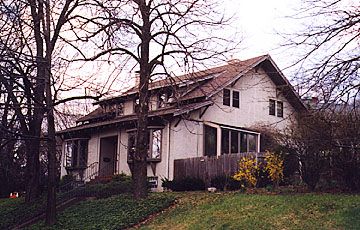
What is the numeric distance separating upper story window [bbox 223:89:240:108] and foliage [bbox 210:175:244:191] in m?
6.78

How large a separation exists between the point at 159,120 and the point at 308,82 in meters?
16.2

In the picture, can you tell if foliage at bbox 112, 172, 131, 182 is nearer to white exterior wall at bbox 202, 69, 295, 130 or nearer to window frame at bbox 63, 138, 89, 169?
white exterior wall at bbox 202, 69, 295, 130

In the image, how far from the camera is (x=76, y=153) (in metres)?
36.3

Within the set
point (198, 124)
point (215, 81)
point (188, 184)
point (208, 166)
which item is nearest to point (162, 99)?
point (198, 124)

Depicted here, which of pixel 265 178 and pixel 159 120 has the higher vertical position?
pixel 159 120

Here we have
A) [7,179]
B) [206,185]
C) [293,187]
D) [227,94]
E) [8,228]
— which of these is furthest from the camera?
[7,179]

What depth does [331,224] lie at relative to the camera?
15805 mm

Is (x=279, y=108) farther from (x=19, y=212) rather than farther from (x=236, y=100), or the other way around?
(x=19, y=212)

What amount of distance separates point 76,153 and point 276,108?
12635mm

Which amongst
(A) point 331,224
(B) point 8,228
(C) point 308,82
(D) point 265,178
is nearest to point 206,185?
(D) point 265,178

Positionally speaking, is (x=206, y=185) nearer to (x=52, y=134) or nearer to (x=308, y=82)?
(x=52, y=134)

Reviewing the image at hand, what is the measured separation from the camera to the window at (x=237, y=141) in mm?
30812

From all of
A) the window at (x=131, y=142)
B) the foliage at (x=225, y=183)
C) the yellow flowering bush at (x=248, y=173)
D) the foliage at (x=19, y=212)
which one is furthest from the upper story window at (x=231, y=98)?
the foliage at (x=19, y=212)

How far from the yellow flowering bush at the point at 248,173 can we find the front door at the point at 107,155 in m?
12.6
